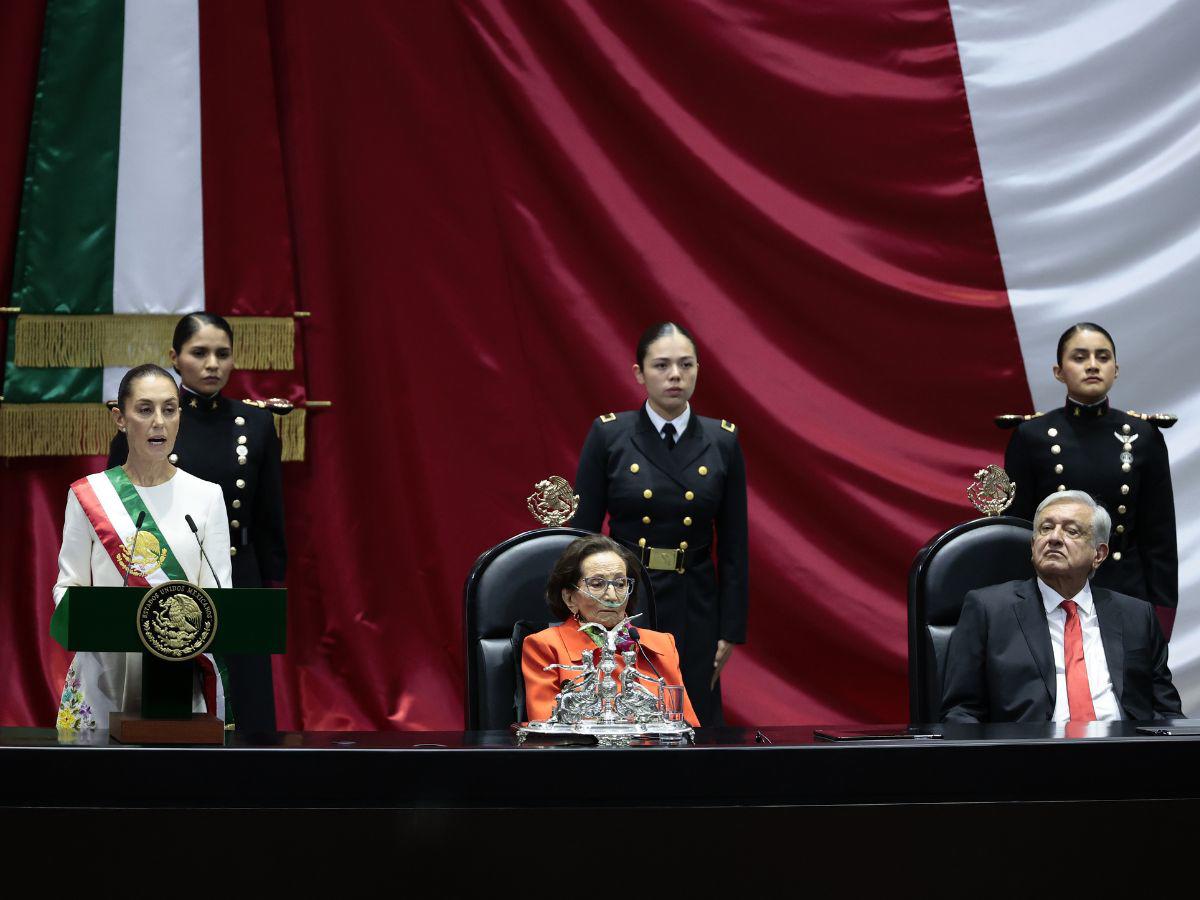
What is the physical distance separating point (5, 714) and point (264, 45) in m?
2.05

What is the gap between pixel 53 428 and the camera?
426 centimetres

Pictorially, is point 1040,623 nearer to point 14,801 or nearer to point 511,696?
point 511,696

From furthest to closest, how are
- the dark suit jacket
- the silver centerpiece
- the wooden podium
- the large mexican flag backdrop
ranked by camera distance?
the large mexican flag backdrop, the dark suit jacket, the silver centerpiece, the wooden podium

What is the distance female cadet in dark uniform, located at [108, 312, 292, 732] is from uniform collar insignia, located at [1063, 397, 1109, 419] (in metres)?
1.96

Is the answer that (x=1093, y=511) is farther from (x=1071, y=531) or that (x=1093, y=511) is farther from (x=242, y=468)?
(x=242, y=468)

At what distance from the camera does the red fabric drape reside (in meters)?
4.48

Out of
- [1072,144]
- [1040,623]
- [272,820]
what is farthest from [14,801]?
[1072,144]

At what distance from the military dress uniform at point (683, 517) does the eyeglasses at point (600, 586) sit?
885mm

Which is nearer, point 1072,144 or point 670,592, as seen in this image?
point 670,592

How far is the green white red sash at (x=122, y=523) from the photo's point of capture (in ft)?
8.71

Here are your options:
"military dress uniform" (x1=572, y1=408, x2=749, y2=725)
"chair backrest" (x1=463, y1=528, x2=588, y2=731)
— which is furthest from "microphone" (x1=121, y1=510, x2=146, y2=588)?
"military dress uniform" (x1=572, y1=408, x2=749, y2=725)

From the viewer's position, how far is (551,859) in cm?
175

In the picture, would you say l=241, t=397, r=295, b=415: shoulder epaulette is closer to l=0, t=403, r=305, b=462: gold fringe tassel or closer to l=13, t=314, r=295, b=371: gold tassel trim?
l=0, t=403, r=305, b=462: gold fringe tassel

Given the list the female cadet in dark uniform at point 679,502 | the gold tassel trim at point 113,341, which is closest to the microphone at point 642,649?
the female cadet in dark uniform at point 679,502
